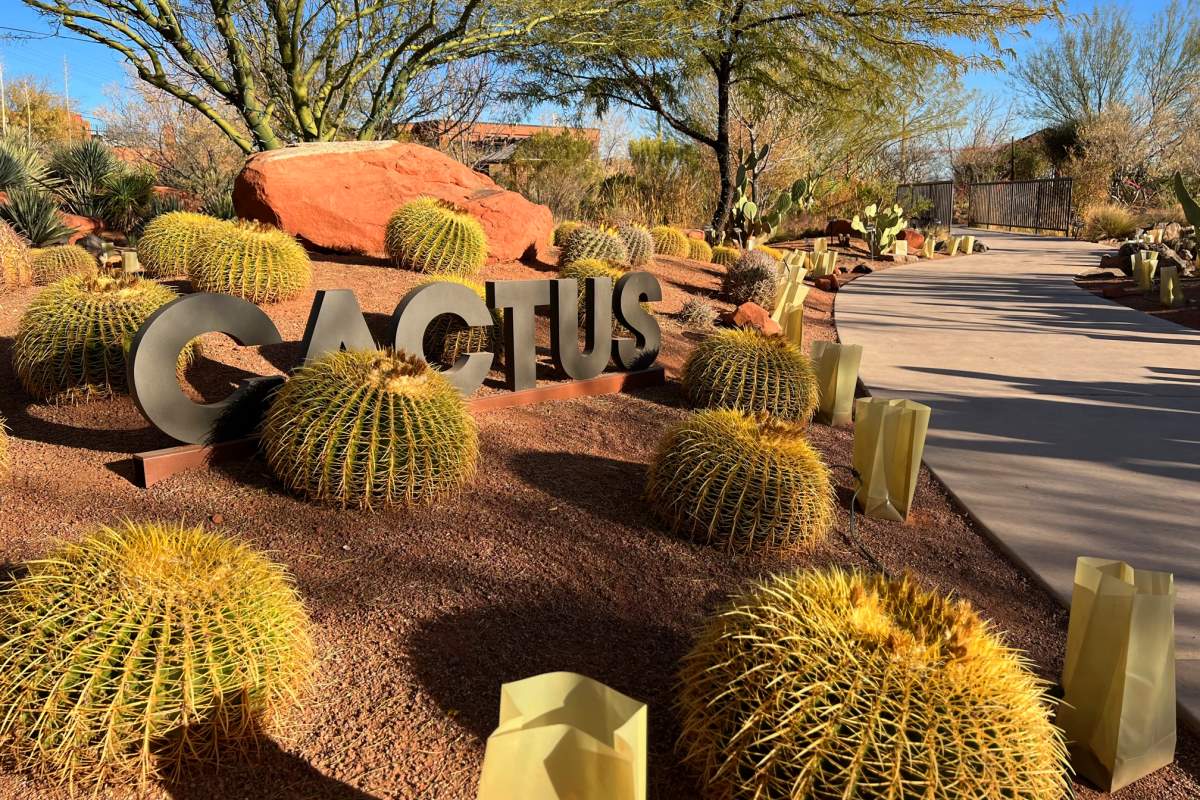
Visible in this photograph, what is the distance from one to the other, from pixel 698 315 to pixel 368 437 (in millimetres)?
6136

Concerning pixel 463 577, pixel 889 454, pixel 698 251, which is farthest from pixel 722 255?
pixel 463 577

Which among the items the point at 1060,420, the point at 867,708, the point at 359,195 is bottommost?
the point at 1060,420

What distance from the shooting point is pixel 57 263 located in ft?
28.1

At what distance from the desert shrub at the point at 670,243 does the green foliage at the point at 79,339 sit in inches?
379

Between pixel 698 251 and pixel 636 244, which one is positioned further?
pixel 698 251

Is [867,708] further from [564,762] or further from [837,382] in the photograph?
[837,382]

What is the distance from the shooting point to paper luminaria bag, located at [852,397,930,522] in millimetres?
4332

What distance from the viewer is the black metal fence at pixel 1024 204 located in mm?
33219

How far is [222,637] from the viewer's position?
242 centimetres

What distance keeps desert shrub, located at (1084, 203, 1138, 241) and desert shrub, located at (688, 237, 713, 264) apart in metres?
15.7

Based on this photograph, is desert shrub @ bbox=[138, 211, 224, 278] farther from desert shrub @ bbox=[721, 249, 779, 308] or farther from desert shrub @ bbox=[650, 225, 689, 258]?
desert shrub @ bbox=[650, 225, 689, 258]

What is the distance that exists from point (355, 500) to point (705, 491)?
5.62ft

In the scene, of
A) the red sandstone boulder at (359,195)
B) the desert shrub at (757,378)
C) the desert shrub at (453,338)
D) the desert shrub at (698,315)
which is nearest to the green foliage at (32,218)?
the red sandstone boulder at (359,195)

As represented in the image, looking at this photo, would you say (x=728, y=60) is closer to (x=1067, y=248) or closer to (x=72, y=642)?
(x=1067, y=248)
